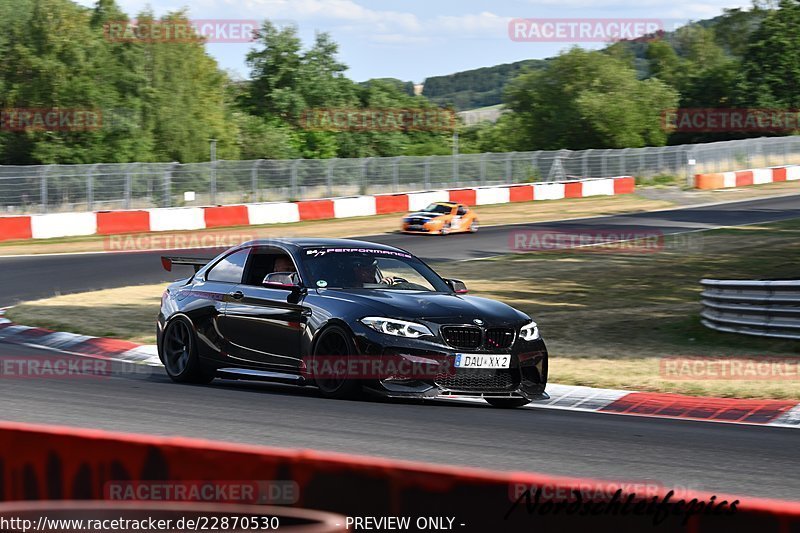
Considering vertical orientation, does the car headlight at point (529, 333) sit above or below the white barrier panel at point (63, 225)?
below

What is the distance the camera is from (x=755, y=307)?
14023 mm

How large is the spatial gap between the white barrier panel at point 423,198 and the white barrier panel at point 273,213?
5844 mm

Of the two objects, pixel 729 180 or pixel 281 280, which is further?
pixel 729 180

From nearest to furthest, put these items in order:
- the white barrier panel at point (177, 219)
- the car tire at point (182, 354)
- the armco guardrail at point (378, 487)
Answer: the armco guardrail at point (378, 487)
the car tire at point (182, 354)
the white barrier panel at point (177, 219)

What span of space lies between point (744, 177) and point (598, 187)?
24.8 ft

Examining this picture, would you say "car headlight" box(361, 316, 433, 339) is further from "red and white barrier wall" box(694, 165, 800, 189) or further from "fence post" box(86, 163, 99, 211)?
"red and white barrier wall" box(694, 165, 800, 189)

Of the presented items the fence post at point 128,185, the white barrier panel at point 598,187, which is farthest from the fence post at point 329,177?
the white barrier panel at point 598,187

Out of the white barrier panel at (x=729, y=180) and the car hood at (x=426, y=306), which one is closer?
the car hood at (x=426, y=306)

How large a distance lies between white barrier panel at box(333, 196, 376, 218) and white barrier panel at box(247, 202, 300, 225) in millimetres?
1947

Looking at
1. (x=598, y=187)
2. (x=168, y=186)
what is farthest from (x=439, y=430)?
(x=598, y=187)

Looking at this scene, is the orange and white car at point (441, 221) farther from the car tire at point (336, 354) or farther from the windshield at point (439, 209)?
the car tire at point (336, 354)

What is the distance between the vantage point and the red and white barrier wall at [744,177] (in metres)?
51.3

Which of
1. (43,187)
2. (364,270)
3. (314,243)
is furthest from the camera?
(43,187)

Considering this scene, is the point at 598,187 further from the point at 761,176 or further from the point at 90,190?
the point at 90,190
